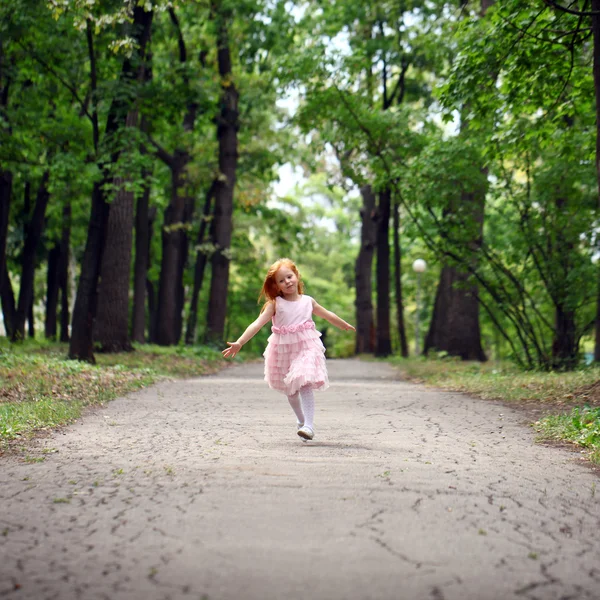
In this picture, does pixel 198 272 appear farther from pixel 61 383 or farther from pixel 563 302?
pixel 61 383

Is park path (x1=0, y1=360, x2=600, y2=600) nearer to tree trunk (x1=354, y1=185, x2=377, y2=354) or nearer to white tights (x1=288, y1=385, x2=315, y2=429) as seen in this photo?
white tights (x1=288, y1=385, x2=315, y2=429)

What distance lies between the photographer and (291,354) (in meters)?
8.09

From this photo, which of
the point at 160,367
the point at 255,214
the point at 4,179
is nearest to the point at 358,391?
the point at 160,367

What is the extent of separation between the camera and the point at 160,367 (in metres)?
17.6

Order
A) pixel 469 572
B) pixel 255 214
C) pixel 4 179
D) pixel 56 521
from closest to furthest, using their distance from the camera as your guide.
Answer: pixel 469 572, pixel 56 521, pixel 4 179, pixel 255 214

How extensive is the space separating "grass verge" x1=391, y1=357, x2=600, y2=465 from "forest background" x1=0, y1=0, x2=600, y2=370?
1.48 meters

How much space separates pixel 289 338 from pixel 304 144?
78.7 ft

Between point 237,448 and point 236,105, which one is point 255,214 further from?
point 237,448

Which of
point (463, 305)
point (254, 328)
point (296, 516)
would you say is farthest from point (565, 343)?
point (296, 516)

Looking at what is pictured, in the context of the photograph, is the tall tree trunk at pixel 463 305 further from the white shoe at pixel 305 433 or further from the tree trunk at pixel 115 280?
the tree trunk at pixel 115 280

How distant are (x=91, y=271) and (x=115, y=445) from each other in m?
9.17

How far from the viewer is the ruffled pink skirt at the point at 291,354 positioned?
7.89m

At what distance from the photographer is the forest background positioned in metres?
12.6

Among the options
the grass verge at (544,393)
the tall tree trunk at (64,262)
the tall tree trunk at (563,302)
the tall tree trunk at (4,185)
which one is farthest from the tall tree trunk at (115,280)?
the tall tree trunk at (563,302)
